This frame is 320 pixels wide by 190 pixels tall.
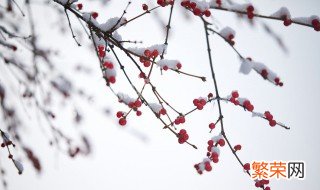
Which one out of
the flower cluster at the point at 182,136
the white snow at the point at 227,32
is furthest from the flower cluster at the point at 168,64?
the flower cluster at the point at 182,136

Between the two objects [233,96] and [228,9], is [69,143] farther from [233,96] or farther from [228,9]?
[228,9]

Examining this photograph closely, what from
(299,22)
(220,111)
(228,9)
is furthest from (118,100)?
(299,22)

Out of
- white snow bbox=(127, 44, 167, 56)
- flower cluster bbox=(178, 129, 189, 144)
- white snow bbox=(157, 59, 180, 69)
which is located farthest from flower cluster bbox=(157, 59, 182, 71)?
flower cluster bbox=(178, 129, 189, 144)

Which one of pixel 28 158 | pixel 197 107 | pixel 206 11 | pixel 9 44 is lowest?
pixel 28 158

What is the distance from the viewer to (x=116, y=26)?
2047 mm

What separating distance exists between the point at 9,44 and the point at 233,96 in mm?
2882

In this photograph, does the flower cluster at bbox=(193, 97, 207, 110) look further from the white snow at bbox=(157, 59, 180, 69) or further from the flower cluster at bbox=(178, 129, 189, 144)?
the white snow at bbox=(157, 59, 180, 69)

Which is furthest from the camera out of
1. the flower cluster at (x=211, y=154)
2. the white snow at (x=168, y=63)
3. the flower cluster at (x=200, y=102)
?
the flower cluster at (x=211, y=154)

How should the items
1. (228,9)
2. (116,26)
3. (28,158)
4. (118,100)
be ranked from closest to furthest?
(228,9) < (116,26) < (118,100) < (28,158)

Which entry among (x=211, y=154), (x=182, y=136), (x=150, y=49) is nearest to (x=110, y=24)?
(x=150, y=49)

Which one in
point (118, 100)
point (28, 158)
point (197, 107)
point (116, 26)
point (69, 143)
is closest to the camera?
point (116, 26)

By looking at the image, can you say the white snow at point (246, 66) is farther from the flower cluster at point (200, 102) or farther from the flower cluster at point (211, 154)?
the flower cluster at point (211, 154)

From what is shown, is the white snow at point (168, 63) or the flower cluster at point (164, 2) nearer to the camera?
the white snow at point (168, 63)

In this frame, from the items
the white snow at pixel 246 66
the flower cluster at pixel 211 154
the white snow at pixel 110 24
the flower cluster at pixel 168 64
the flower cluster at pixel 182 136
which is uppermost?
the white snow at pixel 110 24
